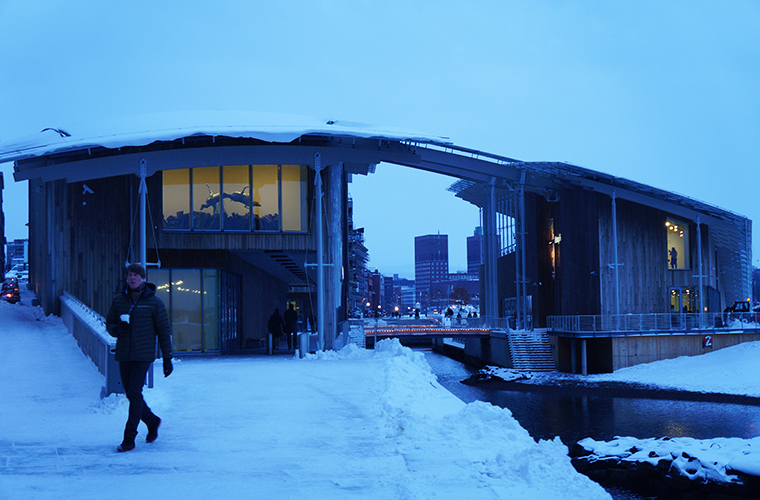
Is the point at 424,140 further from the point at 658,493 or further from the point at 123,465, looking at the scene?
the point at 123,465

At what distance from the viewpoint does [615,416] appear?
21.0m

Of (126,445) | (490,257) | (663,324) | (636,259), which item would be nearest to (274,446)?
(126,445)

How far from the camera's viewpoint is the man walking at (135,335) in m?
6.85

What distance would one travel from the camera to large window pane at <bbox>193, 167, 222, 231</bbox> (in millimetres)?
24812

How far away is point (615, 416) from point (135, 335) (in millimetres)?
17552

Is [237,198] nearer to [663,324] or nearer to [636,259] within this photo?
[663,324]

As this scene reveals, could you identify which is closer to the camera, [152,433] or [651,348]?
[152,433]

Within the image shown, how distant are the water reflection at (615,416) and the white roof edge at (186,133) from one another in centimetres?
963

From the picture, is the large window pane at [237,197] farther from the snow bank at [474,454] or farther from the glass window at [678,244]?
the glass window at [678,244]

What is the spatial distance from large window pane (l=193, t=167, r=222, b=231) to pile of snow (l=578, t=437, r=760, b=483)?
15.5 metres

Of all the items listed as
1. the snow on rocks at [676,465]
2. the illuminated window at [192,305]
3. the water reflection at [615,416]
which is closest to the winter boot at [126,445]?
the snow on rocks at [676,465]

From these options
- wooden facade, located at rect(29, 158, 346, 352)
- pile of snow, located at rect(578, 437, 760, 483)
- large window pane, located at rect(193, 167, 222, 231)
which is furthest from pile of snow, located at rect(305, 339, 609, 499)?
large window pane, located at rect(193, 167, 222, 231)

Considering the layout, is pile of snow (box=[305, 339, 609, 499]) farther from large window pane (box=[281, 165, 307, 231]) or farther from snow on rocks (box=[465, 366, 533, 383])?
snow on rocks (box=[465, 366, 533, 383])

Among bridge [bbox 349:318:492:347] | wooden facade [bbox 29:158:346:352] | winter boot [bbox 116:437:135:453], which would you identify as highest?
wooden facade [bbox 29:158:346:352]
